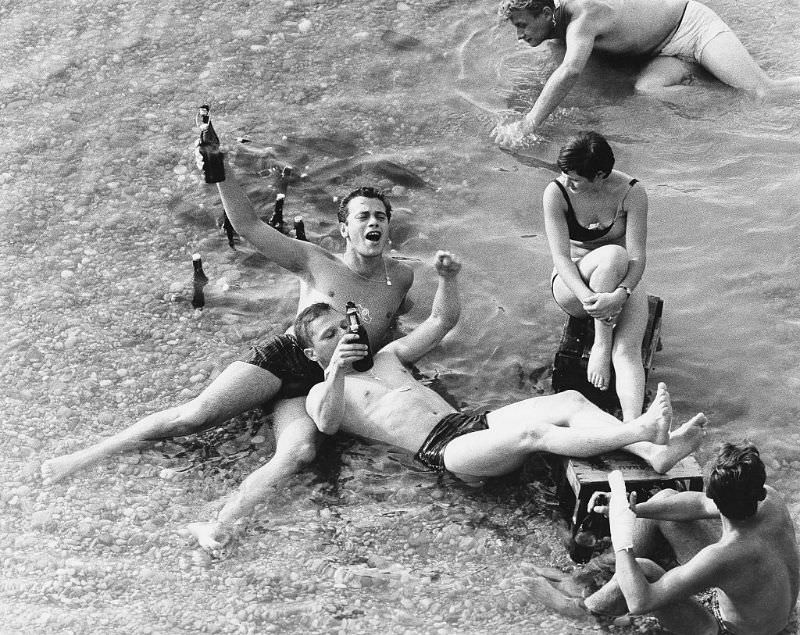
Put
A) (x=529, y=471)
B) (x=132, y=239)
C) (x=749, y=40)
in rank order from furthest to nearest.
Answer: (x=749, y=40)
(x=132, y=239)
(x=529, y=471)

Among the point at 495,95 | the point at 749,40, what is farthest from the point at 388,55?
the point at 749,40

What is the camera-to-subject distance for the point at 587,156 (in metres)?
6.45

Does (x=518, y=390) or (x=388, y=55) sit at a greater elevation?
(x=388, y=55)

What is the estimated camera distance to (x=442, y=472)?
21.2 ft

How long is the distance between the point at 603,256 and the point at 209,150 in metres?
2.36

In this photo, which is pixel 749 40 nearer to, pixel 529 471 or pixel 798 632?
pixel 529 471

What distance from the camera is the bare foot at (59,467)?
21.0 ft

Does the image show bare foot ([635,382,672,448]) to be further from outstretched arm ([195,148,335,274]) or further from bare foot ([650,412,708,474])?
outstretched arm ([195,148,335,274])

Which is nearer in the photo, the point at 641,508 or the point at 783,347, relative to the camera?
the point at 641,508

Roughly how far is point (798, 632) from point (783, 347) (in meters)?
2.38

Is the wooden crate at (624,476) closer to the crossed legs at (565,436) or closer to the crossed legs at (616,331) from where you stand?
the crossed legs at (565,436)

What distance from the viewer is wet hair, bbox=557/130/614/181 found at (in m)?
6.45

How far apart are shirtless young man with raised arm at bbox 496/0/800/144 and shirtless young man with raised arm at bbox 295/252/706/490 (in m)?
2.88

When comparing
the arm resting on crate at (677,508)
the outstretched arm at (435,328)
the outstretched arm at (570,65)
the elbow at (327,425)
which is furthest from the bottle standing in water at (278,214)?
the arm resting on crate at (677,508)
